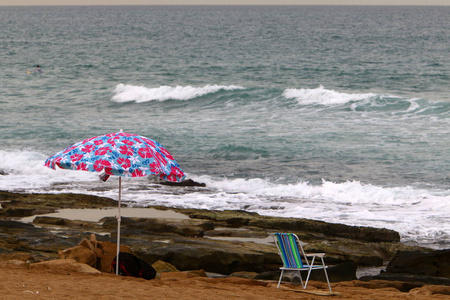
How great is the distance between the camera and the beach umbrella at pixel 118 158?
321 inches

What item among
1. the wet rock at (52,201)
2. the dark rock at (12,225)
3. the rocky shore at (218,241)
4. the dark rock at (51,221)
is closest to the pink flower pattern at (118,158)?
the rocky shore at (218,241)

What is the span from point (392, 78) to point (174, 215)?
32.8 m

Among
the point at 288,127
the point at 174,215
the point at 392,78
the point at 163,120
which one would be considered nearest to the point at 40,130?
the point at 163,120

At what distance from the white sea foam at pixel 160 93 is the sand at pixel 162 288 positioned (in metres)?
27.0

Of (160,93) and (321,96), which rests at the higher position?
(321,96)

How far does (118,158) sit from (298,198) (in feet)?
29.8

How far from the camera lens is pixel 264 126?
2739cm

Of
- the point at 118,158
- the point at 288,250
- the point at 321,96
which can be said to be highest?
the point at 321,96

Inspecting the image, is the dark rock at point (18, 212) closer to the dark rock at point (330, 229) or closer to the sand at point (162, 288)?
the sand at point (162, 288)

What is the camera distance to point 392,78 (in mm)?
44188

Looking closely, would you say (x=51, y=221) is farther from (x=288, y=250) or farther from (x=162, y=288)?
(x=288, y=250)

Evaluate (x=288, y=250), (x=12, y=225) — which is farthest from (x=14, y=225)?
(x=288, y=250)

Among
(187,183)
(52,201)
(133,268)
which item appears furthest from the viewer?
(187,183)

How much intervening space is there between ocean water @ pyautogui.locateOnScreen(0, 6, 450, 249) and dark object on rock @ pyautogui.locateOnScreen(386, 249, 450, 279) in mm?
2095
